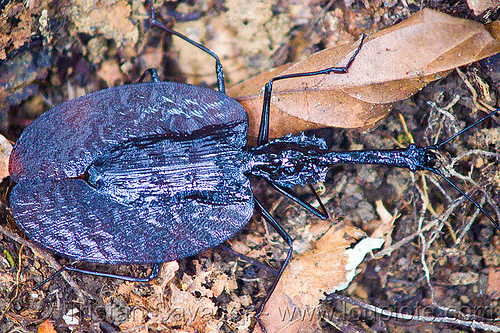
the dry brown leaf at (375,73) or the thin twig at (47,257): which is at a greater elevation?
the dry brown leaf at (375,73)

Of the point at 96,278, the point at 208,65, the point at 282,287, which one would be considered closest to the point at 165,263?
the point at 96,278

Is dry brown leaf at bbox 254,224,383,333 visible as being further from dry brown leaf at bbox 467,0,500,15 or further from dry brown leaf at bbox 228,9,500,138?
dry brown leaf at bbox 467,0,500,15

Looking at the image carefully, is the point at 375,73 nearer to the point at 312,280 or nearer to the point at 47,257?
the point at 312,280

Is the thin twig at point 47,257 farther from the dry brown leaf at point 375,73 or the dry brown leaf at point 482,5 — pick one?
the dry brown leaf at point 482,5

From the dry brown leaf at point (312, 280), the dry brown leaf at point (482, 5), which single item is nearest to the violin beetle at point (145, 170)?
the dry brown leaf at point (312, 280)

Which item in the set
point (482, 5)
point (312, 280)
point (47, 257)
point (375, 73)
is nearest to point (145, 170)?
point (47, 257)

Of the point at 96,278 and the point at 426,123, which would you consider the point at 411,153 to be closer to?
the point at 426,123
